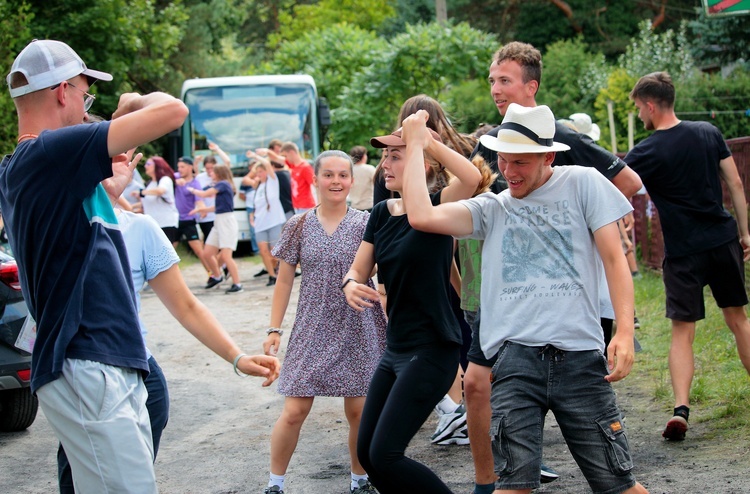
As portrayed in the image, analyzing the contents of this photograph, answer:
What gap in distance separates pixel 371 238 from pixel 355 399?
1120 millimetres

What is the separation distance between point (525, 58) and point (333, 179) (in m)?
1.24

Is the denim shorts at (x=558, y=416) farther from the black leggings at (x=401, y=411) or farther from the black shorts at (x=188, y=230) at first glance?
the black shorts at (x=188, y=230)

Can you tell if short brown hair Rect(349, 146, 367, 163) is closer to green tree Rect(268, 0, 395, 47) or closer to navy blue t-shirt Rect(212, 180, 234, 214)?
navy blue t-shirt Rect(212, 180, 234, 214)

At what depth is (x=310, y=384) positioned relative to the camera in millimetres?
5250

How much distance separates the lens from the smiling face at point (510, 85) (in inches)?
206

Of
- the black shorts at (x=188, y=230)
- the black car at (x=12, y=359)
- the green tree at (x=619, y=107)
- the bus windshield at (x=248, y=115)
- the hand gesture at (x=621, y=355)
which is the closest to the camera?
the hand gesture at (x=621, y=355)

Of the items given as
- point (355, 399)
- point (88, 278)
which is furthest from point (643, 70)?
point (88, 278)

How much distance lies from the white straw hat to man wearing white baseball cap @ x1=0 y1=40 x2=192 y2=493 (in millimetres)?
1342

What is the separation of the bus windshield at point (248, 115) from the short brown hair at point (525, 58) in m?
16.2

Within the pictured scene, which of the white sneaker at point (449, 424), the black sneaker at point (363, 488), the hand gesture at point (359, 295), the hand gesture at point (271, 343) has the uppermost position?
the hand gesture at point (359, 295)

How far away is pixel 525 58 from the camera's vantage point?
524 cm

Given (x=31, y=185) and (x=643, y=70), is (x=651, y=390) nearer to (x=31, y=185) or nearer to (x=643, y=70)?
(x=31, y=185)

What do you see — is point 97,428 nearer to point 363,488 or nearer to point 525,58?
point 363,488

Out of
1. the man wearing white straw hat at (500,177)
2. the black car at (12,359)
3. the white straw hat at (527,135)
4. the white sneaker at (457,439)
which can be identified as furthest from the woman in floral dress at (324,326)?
the black car at (12,359)
